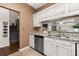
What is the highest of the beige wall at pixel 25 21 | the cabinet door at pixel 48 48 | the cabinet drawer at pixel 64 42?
the beige wall at pixel 25 21

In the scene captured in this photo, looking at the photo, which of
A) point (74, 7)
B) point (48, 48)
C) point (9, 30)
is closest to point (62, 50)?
point (48, 48)

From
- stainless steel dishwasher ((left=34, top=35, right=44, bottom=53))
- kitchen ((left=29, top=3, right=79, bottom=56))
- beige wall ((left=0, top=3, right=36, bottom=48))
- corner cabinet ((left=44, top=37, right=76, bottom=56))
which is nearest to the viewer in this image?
corner cabinet ((left=44, top=37, right=76, bottom=56))

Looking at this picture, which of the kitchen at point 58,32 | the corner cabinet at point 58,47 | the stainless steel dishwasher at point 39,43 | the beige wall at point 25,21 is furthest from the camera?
the stainless steel dishwasher at point 39,43

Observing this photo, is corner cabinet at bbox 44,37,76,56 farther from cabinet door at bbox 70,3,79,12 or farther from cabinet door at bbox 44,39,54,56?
cabinet door at bbox 70,3,79,12

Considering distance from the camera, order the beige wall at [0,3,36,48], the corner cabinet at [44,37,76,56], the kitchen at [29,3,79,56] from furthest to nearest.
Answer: the beige wall at [0,3,36,48], the kitchen at [29,3,79,56], the corner cabinet at [44,37,76,56]

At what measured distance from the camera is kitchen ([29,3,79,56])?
1882 millimetres

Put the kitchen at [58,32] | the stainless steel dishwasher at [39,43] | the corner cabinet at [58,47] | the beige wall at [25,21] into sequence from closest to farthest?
the corner cabinet at [58,47]
the kitchen at [58,32]
the beige wall at [25,21]
the stainless steel dishwasher at [39,43]

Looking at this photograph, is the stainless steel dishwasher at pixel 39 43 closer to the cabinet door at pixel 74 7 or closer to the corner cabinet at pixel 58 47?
the corner cabinet at pixel 58 47

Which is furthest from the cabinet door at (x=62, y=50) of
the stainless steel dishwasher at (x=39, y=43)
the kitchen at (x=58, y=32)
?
the stainless steel dishwasher at (x=39, y=43)

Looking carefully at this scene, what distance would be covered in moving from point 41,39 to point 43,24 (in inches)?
17.3

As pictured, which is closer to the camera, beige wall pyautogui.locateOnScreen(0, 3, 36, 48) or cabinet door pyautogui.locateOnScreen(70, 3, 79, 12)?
cabinet door pyautogui.locateOnScreen(70, 3, 79, 12)

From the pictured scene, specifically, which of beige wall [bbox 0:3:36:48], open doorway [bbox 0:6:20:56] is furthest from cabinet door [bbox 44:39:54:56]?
open doorway [bbox 0:6:20:56]

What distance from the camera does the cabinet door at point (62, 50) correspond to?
5.93ft

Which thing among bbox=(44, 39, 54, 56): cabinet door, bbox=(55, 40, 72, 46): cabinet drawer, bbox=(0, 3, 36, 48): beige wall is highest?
bbox=(0, 3, 36, 48): beige wall
